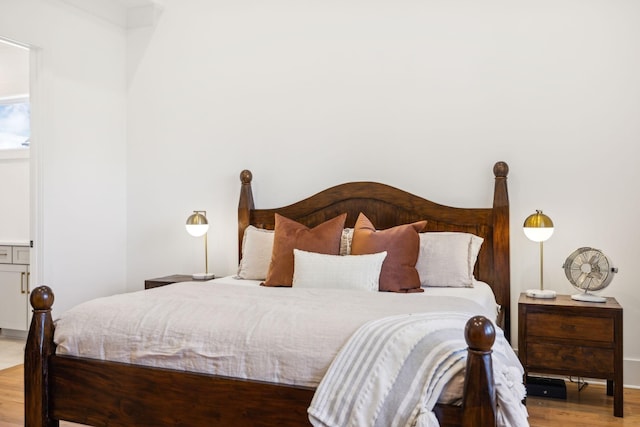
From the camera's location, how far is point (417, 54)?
3.89m

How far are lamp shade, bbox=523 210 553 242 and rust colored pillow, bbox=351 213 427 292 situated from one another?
64 centimetres

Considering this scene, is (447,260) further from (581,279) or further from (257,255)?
(257,255)

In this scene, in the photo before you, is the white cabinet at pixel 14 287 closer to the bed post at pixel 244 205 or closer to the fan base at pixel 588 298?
the bed post at pixel 244 205

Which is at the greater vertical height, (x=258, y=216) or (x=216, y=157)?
(x=216, y=157)

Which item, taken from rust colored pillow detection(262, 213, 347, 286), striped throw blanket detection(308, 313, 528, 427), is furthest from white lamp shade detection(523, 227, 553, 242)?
striped throw blanket detection(308, 313, 528, 427)

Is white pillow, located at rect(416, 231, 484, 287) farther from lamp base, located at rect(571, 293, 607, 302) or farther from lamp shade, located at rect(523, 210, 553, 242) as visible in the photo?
lamp base, located at rect(571, 293, 607, 302)

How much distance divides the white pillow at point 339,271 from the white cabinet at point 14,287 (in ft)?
8.60

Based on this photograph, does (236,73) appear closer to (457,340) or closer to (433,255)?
(433,255)

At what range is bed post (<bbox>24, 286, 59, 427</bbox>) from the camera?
7.80 ft

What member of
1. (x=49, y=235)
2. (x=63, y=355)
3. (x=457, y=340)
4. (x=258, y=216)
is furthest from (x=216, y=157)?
(x=457, y=340)

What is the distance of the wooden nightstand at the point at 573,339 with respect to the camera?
302 centimetres

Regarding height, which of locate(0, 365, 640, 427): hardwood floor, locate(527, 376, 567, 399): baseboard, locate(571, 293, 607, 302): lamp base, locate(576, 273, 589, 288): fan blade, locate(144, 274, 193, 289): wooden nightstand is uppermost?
locate(576, 273, 589, 288): fan blade

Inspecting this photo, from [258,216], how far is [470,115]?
1673mm

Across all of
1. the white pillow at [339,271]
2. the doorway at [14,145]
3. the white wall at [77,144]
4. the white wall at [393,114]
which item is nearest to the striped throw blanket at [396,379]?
the white pillow at [339,271]
